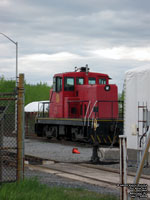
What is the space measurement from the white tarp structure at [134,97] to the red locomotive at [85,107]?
5952mm

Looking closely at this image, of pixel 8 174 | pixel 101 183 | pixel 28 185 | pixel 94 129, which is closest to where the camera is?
pixel 28 185

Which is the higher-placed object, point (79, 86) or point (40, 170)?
point (79, 86)

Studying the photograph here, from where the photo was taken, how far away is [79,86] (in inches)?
893

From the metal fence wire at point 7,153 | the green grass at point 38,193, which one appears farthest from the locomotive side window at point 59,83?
the green grass at point 38,193

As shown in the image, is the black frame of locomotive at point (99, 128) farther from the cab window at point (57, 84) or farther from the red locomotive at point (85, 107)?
the cab window at point (57, 84)

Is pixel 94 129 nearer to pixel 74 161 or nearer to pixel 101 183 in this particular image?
pixel 74 161

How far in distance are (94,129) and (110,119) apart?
1136 millimetres

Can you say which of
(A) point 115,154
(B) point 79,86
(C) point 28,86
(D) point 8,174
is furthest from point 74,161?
(C) point 28,86

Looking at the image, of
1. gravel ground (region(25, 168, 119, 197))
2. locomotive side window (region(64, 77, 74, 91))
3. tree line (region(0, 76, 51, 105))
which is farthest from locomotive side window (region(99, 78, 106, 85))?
tree line (region(0, 76, 51, 105))

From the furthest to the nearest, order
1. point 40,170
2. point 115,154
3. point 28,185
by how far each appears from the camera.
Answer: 1. point 115,154
2. point 40,170
3. point 28,185

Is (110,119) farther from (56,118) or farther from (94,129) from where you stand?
(56,118)

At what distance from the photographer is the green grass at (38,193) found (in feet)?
23.2

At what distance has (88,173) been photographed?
1123cm

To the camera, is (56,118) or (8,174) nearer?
(8,174)
